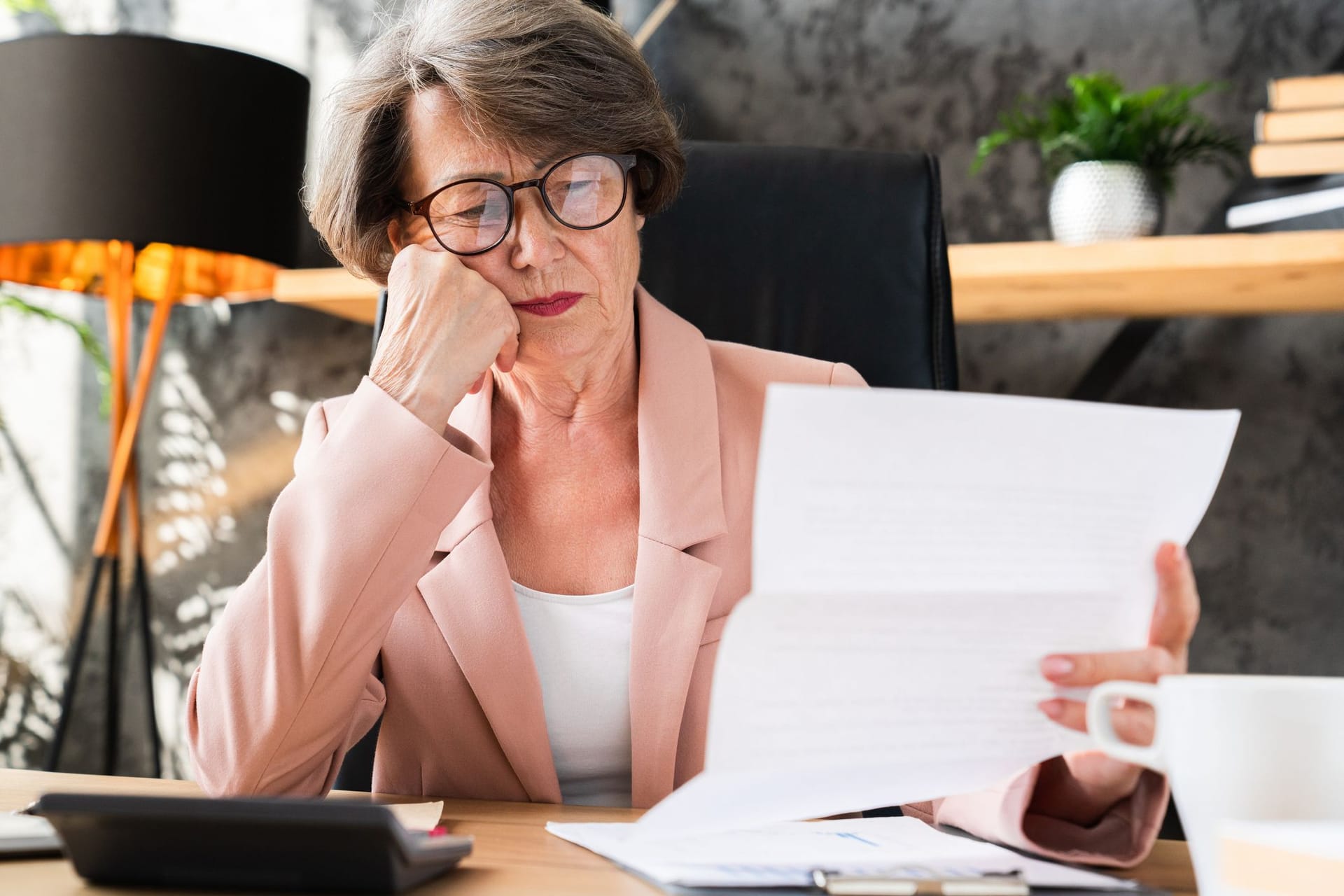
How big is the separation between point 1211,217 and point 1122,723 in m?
1.60

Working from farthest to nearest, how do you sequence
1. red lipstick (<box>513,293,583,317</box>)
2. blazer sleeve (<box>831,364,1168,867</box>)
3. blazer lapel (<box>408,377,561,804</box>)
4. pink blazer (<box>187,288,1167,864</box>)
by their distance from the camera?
red lipstick (<box>513,293,583,317</box>), blazer lapel (<box>408,377,561,804</box>), pink blazer (<box>187,288,1167,864</box>), blazer sleeve (<box>831,364,1168,867</box>)

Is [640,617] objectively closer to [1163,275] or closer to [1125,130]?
[1163,275]

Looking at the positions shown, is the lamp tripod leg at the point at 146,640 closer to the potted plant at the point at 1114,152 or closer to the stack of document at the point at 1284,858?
the potted plant at the point at 1114,152

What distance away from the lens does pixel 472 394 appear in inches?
49.9

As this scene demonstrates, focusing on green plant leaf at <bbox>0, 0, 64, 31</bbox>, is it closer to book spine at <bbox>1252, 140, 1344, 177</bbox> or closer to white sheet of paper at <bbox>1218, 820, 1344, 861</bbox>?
book spine at <bbox>1252, 140, 1344, 177</bbox>

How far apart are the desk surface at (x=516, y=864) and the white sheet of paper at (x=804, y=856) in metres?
0.02

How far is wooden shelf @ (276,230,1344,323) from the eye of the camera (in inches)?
64.6

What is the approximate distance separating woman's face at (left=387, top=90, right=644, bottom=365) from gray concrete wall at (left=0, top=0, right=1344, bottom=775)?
1031 millimetres

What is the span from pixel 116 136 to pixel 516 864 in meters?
1.57

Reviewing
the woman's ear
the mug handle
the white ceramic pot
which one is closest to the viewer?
the mug handle

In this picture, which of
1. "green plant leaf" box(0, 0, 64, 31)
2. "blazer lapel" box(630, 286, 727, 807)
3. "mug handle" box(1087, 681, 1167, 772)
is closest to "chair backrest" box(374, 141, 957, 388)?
"blazer lapel" box(630, 286, 727, 807)

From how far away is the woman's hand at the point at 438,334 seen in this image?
0.97 meters

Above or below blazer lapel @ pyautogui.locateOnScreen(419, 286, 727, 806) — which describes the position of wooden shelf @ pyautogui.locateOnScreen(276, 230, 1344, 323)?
above

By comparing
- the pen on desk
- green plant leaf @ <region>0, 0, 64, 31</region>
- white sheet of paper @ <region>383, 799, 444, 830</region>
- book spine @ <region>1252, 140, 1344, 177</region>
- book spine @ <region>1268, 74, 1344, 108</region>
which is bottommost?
white sheet of paper @ <region>383, 799, 444, 830</region>
